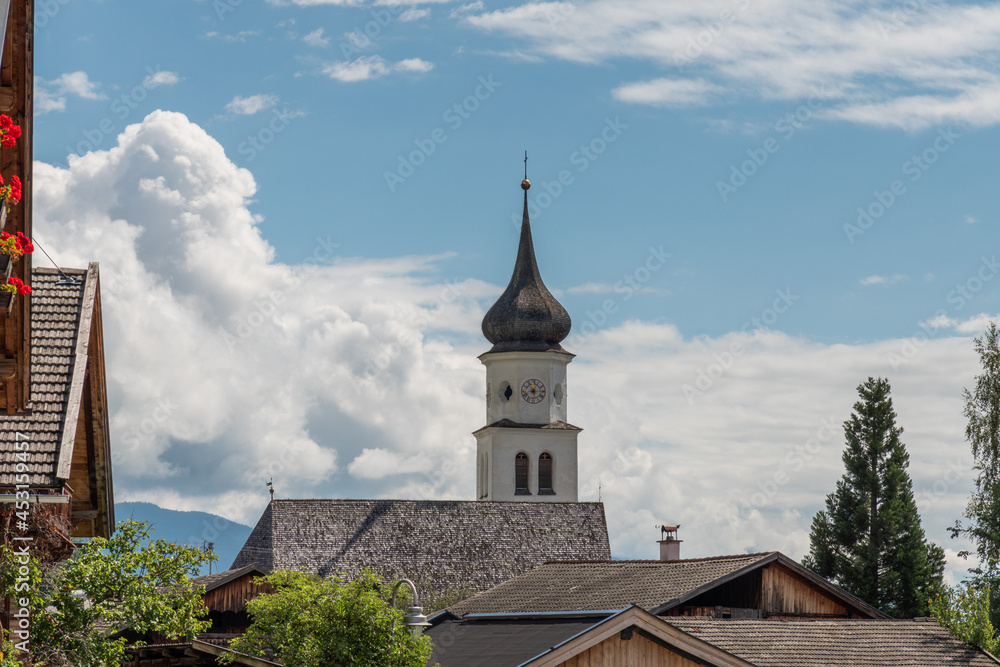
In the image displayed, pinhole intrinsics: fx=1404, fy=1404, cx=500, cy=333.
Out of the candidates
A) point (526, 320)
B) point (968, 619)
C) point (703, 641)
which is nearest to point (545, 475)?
point (526, 320)

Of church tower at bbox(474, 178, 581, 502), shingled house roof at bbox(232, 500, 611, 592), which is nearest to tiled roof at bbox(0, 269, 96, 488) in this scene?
shingled house roof at bbox(232, 500, 611, 592)

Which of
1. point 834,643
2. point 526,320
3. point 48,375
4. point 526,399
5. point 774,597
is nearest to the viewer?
point 48,375

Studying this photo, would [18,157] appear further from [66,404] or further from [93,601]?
[93,601]

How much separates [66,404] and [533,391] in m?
59.8

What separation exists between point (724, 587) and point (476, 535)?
2389cm

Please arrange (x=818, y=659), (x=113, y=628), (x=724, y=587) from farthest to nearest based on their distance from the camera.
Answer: (x=724, y=587), (x=818, y=659), (x=113, y=628)

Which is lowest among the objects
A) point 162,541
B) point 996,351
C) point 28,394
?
point 162,541

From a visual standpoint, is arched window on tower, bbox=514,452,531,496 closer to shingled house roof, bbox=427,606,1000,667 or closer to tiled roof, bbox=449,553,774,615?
tiled roof, bbox=449,553,774,615

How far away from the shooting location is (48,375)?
13.9 m

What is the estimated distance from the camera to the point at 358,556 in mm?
55062

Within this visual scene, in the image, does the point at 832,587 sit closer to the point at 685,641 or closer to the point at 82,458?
the point at 685,641

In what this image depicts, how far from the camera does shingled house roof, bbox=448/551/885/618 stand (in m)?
33.5

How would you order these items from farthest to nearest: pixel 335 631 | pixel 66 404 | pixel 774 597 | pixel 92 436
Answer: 1. pixel 774 597
2. pixel 335 631
3. pixel 92 436
4. pixel 66 404

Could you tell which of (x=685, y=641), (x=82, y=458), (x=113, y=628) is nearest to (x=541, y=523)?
(x=685, y=641)
